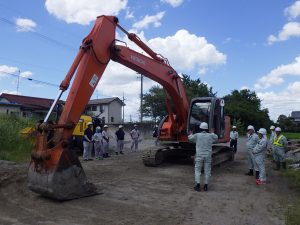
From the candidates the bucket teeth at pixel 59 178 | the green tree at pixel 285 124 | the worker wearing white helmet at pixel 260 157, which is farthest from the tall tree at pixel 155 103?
the bucket teeth at pixel 59 178

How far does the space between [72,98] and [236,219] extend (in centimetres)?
434

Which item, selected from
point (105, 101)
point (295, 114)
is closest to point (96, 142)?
point (105, 101)

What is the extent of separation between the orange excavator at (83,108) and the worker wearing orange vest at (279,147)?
1.96 m

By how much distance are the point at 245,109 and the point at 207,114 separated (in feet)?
182

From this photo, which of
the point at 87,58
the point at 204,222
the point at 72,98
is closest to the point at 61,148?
the point at 72,98

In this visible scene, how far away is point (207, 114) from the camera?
1452 cm

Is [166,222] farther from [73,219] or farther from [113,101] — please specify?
[113,101]

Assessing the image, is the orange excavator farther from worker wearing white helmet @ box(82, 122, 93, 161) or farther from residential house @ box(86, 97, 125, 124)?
residential house @ box(86, 97, 125, 124)

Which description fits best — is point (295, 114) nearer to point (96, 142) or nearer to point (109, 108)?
point (109, 108)

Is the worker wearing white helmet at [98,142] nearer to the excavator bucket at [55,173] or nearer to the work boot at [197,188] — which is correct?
the work boot at [197,188]

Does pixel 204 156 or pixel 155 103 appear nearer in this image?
pixel 204 156

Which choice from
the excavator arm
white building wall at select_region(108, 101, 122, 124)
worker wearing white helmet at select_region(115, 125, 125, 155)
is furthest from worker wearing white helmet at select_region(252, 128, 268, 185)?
white building wall at select_region(108, 101, 122, 124)

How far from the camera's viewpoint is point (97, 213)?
7.55 m

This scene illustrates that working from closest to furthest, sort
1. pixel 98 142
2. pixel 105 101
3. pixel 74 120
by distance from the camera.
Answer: pixel 74 120 → pixel 98 142 → pixel 105 101
